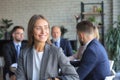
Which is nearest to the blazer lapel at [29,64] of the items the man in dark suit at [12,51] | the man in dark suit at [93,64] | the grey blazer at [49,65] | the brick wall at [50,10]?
the grey blazer at [49,65]

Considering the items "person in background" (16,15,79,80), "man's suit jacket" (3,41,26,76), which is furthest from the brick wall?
"person in background" (16,15,79,80)

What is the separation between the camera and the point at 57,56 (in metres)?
2.00

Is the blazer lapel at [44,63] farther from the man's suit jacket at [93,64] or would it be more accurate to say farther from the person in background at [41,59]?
the man's suit jacket at [93,64]

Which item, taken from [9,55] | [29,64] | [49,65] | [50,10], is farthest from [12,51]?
[50,10]

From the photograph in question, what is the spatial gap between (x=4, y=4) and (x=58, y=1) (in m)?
1.50

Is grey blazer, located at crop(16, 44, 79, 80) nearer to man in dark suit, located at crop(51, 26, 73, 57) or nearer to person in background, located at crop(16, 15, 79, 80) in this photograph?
person in background, located at crop(16, 15, 79, 80)

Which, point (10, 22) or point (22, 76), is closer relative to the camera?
point (22, 76)

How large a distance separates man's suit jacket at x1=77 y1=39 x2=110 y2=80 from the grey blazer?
76 cm

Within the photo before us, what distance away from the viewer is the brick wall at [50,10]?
24.9ft

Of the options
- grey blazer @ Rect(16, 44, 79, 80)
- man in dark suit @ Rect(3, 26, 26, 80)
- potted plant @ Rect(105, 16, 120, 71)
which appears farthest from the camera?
potted plant @ Rect(105, 16, 120, 71)

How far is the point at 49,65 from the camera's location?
200 cm

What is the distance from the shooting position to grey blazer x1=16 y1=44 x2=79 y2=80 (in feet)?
6.45

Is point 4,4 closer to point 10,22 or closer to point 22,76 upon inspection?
point 10,22

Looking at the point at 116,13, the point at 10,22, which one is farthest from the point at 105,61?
the point at 10,22
